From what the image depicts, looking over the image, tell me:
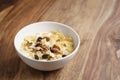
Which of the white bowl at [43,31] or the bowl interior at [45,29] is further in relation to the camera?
the bowl interior at [45,29]

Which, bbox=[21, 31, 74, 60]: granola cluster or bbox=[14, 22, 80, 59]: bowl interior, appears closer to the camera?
bbox=[21, 31, 74, 60]: granola cluster

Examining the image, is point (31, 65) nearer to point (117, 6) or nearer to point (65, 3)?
point (65, 3)

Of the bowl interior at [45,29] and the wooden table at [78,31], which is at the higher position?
the bowl interior at [45,29]

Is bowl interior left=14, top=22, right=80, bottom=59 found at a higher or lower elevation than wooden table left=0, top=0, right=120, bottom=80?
higher

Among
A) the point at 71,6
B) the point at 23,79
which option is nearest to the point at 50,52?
the point at 23,79
